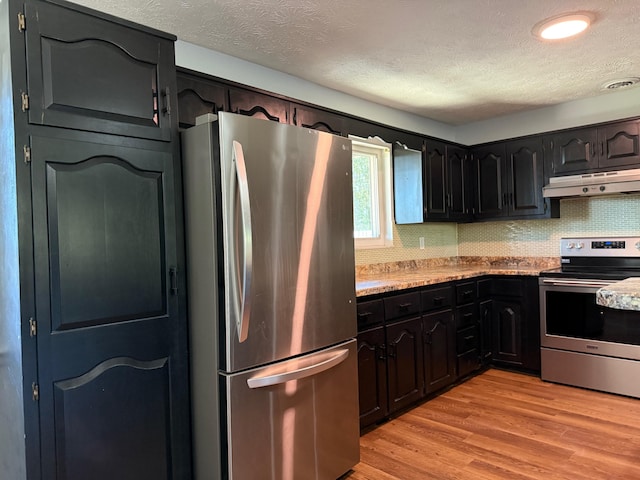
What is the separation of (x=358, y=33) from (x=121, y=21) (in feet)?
4.13

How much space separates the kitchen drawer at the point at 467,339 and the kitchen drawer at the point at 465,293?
23 cm

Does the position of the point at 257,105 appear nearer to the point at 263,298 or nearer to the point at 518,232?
the point at 263,298

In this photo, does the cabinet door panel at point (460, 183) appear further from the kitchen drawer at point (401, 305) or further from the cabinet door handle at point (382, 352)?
the cabinet door handle at point (382, 352)

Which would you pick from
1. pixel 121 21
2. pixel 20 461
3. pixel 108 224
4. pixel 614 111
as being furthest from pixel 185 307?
pixel 614 111

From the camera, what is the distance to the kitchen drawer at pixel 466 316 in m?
3.43

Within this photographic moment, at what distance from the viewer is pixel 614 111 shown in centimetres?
365

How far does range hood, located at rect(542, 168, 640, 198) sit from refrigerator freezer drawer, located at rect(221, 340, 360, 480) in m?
2.44

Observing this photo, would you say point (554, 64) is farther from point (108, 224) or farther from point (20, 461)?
point (20, 461)

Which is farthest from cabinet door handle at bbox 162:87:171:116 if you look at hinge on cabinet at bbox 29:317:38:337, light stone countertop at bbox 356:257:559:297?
light stone countertop at bbox 356:257:559:297

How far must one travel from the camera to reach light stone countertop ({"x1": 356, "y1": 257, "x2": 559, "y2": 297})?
2.89 m

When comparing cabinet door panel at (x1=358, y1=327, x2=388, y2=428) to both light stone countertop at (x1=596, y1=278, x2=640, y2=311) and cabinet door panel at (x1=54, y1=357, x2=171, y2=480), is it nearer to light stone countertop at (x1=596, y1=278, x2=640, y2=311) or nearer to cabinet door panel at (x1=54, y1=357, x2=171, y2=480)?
cabinet door panel at (x1=54, y1=357, x2=171, y2=480)

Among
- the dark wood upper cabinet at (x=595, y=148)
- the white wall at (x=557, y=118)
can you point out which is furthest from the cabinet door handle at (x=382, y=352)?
the white wall at (x=557, y=118)

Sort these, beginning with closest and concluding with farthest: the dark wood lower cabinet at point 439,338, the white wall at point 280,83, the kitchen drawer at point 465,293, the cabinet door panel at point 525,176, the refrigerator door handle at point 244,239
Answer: the refrigerator door handle at point 244,239 < the white wall at point 280,83 < the dark wood lower cabinet at point 439,338 < the kitchen drawer at point 465,293 < the cabinet door panel at point 525,176

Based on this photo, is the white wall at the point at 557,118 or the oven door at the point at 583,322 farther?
the white wall at the point at 557,118
